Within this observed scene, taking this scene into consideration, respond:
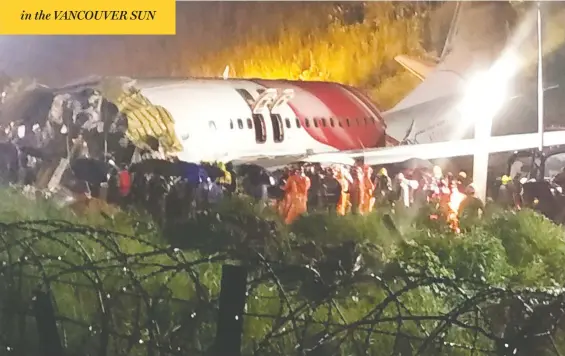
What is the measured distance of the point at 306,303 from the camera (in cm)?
106

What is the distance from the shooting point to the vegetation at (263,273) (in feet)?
3.46

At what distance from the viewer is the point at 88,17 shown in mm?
1107

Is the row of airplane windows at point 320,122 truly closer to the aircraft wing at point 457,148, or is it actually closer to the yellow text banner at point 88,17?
the aircraft wing at point 457,148

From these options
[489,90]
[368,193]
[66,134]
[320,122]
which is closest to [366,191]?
[368,193]

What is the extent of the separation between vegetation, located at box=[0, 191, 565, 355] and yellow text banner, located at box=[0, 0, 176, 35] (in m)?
0.24

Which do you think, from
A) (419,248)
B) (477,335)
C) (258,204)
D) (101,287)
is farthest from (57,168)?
(477,335)

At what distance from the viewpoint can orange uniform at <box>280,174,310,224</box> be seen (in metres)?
1.10

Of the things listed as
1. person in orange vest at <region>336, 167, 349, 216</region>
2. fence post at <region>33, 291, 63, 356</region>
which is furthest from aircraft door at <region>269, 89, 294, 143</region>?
fence post at <region>33, 291, 63, 356</region>

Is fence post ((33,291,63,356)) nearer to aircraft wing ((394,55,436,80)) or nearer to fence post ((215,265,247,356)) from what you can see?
fence post ((215,265,247,356))

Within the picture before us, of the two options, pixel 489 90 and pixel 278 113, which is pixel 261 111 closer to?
pixel 278 113

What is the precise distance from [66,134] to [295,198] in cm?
34

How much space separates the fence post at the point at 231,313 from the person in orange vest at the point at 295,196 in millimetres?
102

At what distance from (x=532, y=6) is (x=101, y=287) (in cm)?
72

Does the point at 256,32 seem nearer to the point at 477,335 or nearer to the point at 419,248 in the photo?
the point at 419,248
